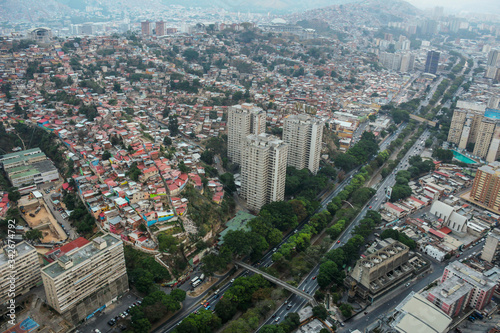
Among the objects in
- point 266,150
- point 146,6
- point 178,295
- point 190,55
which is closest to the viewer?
point 178,295

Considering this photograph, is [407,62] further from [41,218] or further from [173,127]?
[41,218]

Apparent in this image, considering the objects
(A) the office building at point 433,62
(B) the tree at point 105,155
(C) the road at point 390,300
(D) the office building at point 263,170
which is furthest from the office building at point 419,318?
(A) the office building at point 433,62

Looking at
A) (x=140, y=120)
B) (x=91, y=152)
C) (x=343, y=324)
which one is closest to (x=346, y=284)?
(x=343, y=324)

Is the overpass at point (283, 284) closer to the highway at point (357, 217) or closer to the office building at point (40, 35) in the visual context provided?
the highway at point (357, 217)

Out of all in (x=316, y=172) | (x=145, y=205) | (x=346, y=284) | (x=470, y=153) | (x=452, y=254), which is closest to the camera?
(x=346, y=284)

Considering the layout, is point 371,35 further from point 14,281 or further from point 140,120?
point 14,281

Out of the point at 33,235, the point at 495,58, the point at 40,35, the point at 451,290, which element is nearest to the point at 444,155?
the point at 451,290

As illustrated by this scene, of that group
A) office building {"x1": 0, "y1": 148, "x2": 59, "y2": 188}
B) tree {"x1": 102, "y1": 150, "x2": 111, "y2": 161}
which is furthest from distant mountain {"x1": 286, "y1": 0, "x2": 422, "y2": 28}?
office building {"x1": 0, "y1": 148, "x2": 59, "y2": 188}
